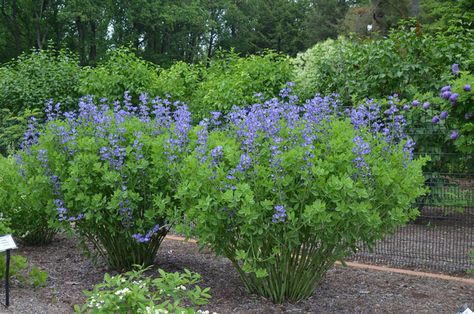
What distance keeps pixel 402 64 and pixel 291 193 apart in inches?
185

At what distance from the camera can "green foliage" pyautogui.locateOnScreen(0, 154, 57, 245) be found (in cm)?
519

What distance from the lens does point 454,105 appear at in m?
6.47

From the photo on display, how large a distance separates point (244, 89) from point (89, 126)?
4.22 m

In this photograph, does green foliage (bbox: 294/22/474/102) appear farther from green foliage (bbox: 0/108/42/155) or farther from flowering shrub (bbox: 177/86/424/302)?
green foliage (bbox: 0/108/42/155)

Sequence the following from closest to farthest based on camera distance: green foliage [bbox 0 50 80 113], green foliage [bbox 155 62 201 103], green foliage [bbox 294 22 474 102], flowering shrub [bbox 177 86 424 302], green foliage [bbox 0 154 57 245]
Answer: flowering shrub [bbox 177 86 424 302] → green foliage [bbox 0 154 57 245] → green foliage [bbox 294 22 474 102] → green foliage [bbox 155 62 201 103] → green foliage [bbox 0 50 80 113]

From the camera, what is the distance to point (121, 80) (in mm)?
10438

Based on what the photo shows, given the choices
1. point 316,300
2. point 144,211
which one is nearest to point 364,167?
point 316,300

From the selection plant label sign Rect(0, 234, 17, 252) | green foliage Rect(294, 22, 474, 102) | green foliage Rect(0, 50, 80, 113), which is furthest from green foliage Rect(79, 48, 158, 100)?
plant label sign Rect(0, 234, 17, 252)

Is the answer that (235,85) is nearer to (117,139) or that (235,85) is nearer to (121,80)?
(121,80)

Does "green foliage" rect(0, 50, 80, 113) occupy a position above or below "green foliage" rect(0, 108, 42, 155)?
above

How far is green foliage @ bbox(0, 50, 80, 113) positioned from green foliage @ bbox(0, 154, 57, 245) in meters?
5.14

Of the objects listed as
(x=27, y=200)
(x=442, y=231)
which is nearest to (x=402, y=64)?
(x=442, y=231)

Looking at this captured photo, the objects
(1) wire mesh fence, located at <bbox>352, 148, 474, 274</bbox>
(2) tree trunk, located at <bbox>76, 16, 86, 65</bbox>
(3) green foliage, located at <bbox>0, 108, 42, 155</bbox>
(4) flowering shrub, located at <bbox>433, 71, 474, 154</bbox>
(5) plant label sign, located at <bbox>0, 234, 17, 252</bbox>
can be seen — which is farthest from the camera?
(2) tree trunk, located at <bbox>76, 16, 86, 65</bbox>

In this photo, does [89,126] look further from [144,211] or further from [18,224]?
[18,224]
